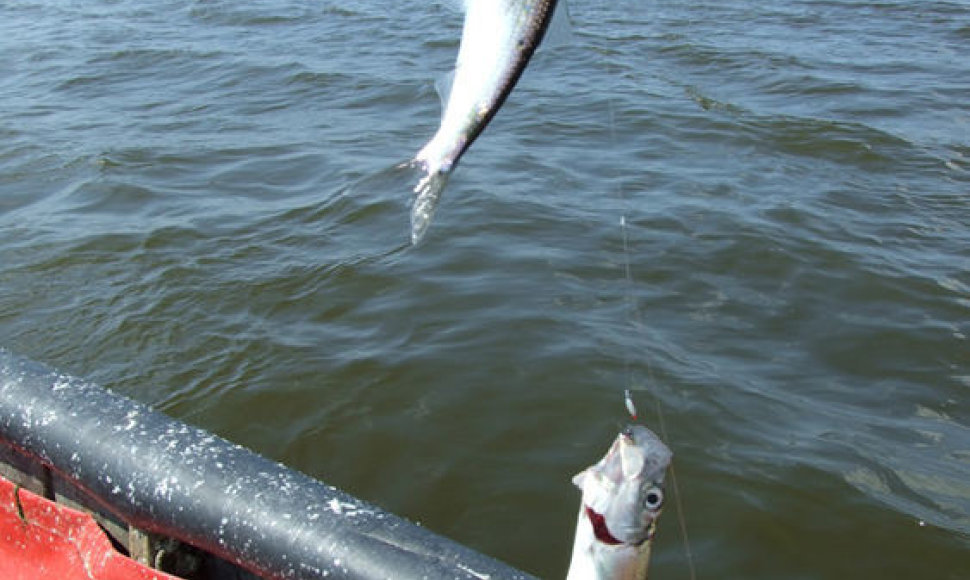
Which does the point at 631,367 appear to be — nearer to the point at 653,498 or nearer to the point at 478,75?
the point at 653,498

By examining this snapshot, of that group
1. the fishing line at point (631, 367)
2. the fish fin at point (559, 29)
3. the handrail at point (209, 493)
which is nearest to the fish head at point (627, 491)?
the handrail at point (209, 493)

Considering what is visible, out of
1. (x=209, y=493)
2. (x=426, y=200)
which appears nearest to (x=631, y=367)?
(x=209, y=493)

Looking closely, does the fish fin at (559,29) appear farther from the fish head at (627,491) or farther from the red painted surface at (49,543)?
the red painted surface at (49,543)

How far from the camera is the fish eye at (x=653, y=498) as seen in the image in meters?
1.75

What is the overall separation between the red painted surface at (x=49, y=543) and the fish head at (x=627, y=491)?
1388 millimetres

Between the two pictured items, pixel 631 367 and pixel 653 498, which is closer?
pixel 653 498

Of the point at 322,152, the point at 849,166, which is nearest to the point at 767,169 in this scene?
the point at 849,166

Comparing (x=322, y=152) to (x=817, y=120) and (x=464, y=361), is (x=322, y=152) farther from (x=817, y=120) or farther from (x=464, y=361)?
(x=817, y=120)

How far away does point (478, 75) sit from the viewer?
1.12m

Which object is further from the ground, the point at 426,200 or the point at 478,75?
the point at 478,75

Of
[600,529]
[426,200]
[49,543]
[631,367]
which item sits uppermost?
[426,200]

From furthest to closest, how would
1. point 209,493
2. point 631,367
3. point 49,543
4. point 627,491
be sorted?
point 631,367
point 49,543
point 209,493
point 627,491

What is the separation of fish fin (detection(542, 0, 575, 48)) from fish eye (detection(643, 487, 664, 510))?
0.94 metres

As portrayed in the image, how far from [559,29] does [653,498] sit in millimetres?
980
